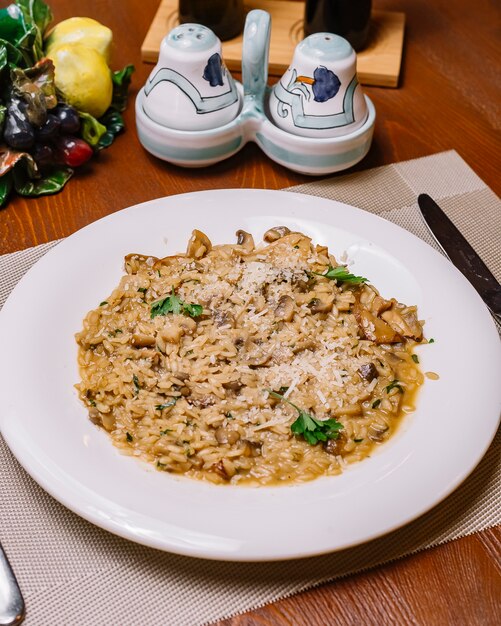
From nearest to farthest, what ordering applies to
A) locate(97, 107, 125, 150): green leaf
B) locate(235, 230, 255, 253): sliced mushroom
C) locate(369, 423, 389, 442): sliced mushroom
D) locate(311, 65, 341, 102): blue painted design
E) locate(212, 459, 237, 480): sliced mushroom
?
1. locate(212, 459, 237, 480): sliced mushroom
2. locate(369, 423, 389, 442): sliced mushroom
3. locate(235, 230, 255, 253): sliced mushroom
4. locate(311, 65, 341, 102): blue painted design
5. locate(97, 107, 125, 150): green leaf

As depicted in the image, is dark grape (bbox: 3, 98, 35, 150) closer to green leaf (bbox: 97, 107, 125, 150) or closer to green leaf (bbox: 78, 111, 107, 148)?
green leaf (bbox: 78, 111, 107, 148)

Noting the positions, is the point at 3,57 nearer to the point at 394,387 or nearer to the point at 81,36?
the point at 81,36

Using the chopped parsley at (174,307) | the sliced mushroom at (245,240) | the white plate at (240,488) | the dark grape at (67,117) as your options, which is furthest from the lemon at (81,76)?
the chopped parsley at (174,307)

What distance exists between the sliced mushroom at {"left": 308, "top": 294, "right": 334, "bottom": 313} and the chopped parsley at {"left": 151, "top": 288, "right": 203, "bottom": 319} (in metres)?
0.32

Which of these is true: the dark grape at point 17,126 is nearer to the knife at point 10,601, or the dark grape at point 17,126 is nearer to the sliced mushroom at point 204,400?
the sliced mushroom at point 204,400

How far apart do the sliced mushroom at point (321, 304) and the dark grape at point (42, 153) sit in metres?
1.22

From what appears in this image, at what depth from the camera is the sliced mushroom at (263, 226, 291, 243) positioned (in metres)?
2.23

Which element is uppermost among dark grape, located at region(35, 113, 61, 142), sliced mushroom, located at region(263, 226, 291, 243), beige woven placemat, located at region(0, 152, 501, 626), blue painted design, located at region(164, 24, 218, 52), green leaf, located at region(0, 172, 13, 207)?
blue painted design, located at region(164, 24, 218, 52)

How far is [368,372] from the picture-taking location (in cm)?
185

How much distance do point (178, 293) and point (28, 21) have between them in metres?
1.49

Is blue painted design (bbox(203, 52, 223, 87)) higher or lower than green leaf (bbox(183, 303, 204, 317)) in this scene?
higher

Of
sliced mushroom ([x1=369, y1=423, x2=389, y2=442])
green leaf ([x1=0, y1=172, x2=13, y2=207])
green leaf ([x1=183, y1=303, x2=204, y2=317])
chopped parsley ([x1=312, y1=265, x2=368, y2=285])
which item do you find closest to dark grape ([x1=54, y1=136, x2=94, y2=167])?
green leaf ([x1=0, y1=172, x2=13, y2=207])

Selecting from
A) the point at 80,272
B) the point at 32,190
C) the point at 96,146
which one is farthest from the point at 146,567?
the point at 96,146

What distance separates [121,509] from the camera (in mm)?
1497
